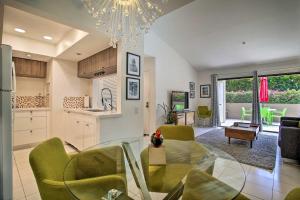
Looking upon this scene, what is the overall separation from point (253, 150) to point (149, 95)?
3.13m

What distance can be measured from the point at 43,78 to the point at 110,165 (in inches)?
159

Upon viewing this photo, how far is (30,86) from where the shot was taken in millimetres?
4305

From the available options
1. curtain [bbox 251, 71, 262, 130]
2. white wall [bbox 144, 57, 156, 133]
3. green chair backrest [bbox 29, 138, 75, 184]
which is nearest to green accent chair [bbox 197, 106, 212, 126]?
curtain [bbox 251, 71, 262, 130]

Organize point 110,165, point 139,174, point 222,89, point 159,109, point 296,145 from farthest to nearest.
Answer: point 222,89 < point 159,109 < point 296,145 < point 110,165 < point 139,174

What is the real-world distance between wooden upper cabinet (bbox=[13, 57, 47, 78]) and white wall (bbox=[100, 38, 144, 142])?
2845mm

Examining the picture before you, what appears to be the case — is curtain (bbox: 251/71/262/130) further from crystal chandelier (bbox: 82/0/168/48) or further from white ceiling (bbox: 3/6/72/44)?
white ceiling (bbox: 3/6/72/44)

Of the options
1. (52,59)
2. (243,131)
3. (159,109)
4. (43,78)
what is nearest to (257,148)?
(243,131)

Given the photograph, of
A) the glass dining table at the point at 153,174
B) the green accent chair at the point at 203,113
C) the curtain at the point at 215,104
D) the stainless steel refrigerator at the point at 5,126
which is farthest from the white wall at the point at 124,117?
the curtain at the point at 215,104

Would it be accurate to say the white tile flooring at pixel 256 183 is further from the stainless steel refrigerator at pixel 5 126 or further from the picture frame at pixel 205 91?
the picture frame at pixel 205 91

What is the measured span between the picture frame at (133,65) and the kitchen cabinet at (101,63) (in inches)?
14.1

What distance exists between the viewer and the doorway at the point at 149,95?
5.13 metres

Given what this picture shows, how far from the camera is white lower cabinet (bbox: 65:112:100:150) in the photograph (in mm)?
2633

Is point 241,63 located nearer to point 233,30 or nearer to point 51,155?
point 233,30

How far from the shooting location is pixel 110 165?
1645 millimetres
